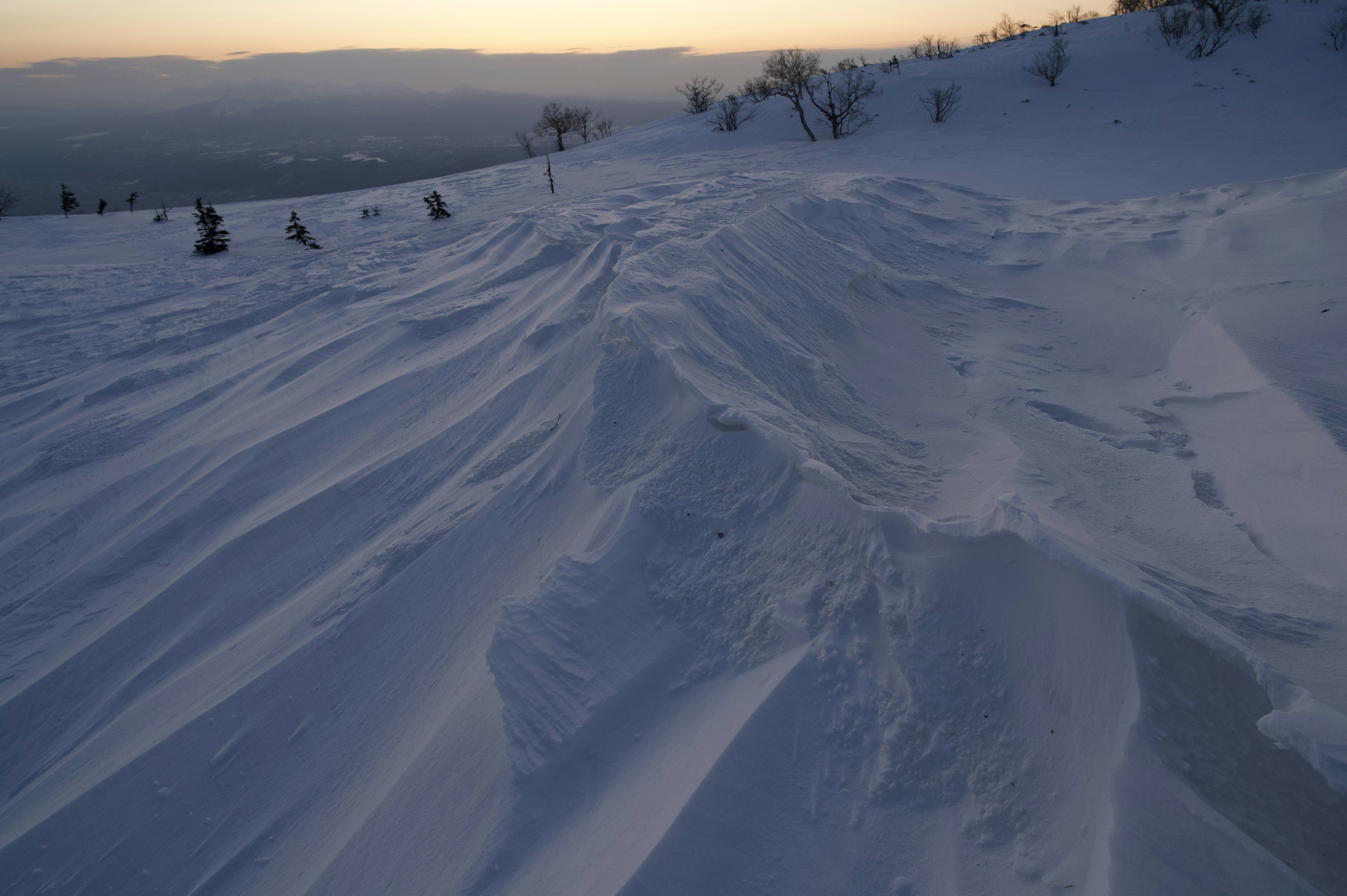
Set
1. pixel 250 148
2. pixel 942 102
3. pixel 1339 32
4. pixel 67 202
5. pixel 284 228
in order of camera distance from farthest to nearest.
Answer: pixel 250 148, pixel 942 102, pixel 1339 32, pixel 67 202, pixel 284 228

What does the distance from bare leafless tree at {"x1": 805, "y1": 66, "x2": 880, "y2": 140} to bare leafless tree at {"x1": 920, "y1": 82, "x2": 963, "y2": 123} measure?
1402mm

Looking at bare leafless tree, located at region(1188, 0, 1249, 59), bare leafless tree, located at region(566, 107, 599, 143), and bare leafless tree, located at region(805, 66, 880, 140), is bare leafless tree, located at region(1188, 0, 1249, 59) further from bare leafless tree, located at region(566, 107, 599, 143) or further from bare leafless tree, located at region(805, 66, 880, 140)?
bare leafless tree, located at region(566, 107, 599, 143)

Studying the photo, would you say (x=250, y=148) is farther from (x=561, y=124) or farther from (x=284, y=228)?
(x=284, y=228)

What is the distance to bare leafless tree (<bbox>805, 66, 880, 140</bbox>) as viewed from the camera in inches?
570

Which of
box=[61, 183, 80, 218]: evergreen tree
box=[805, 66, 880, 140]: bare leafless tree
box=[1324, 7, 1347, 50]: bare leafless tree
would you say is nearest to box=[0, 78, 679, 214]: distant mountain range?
box=[61, 183, 80, 218]: evergreen tree

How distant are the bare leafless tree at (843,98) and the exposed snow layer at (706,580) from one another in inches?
449

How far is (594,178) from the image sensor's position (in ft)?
35.5

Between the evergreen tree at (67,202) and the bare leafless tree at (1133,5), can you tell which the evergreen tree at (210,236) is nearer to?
the evergreen tree at (67,202)

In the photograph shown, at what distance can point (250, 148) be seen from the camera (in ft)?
180

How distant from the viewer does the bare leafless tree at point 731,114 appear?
643 inches

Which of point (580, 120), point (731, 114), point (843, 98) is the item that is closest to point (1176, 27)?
point (843, 98)

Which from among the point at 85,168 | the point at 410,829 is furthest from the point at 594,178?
the point at 85,168

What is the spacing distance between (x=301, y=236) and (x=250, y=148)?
63.9m

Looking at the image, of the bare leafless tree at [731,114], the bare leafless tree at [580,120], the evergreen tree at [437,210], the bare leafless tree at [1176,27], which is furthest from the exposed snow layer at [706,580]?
the bare leafless tree at [580,120]
